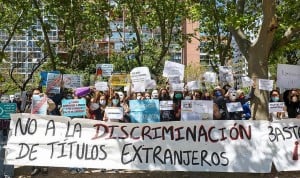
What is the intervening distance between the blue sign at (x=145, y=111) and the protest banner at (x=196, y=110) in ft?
1.89

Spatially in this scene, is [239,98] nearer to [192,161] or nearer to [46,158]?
[192,161]

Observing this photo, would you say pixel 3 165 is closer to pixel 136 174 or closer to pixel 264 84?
pixel 136 174

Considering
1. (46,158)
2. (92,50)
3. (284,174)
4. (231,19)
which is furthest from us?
(92,50)

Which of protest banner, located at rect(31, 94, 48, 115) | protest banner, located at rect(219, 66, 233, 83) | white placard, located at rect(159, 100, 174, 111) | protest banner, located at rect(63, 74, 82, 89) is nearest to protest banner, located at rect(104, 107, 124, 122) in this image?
white placard, located at rect(159, 100, 174, 111)

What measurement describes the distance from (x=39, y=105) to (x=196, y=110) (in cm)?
305

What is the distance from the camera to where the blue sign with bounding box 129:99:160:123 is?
9.84 meters

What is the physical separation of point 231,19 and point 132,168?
150 inches

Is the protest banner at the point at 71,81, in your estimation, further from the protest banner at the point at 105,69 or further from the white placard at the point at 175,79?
the white placard at the point at 175,79

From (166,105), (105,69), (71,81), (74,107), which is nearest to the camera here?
(74,107)

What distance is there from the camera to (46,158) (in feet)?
29.3

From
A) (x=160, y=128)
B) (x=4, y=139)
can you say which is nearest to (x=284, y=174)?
(x=160, y=128)

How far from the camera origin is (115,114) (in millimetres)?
9570

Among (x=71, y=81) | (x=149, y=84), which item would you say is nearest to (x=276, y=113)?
(x=149, y=84)

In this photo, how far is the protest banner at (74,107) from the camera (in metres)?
9.31
